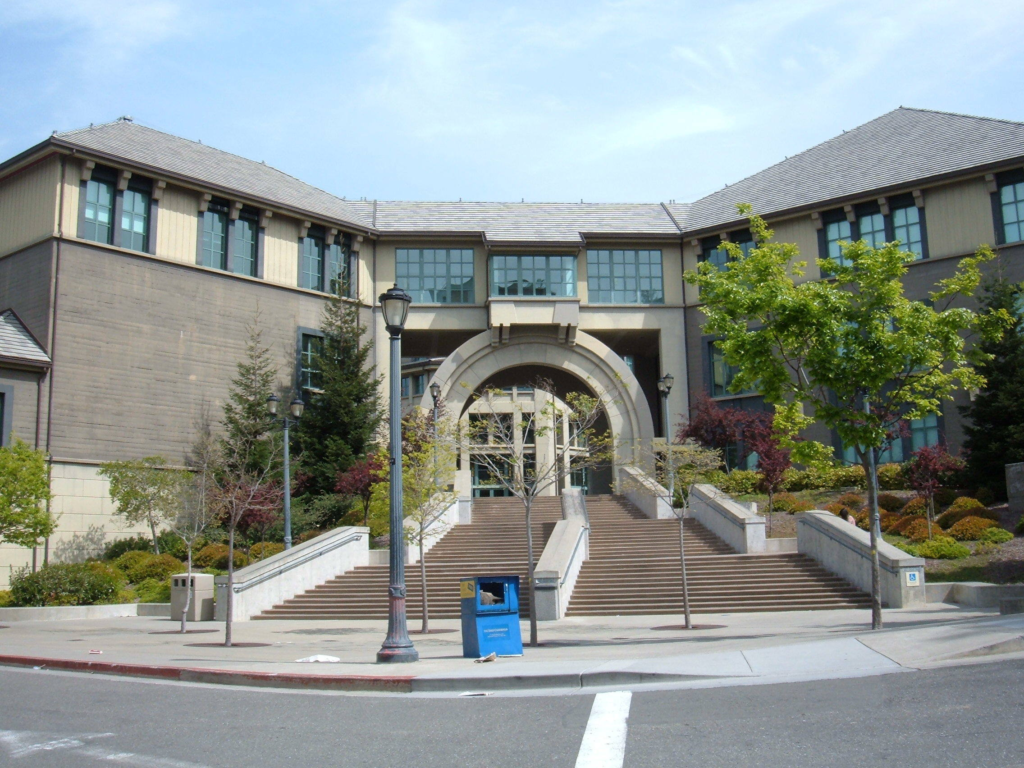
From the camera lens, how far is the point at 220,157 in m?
42.6

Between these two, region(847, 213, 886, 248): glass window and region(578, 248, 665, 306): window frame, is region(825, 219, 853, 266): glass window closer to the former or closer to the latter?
region(847, 213, 886, 248): glass window

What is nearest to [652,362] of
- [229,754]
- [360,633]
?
[360,633]

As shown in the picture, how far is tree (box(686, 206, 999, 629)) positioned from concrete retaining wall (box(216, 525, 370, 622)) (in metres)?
13.9

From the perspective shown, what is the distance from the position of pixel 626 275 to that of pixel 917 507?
19.4m

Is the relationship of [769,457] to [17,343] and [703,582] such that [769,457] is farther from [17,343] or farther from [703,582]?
[17,343]

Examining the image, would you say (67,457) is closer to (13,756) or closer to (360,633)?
(360,633)

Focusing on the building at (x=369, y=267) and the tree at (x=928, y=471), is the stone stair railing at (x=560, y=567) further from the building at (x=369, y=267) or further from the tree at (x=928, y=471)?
the building at (x=369, y=267)

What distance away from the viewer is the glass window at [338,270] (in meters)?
42.0

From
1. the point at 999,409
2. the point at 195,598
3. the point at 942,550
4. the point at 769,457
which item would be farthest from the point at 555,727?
the point at 999,409

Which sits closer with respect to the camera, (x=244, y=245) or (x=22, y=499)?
(x=22, y=499)

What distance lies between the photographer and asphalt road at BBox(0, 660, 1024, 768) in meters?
7.01

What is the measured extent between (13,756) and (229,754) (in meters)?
1.68

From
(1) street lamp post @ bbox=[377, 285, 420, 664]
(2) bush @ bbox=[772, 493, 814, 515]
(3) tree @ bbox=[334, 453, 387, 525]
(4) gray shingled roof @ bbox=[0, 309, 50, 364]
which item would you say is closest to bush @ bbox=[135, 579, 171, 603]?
(3) tree @ bbox=[334, 453, 387, 525]

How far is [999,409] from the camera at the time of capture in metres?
30.6
